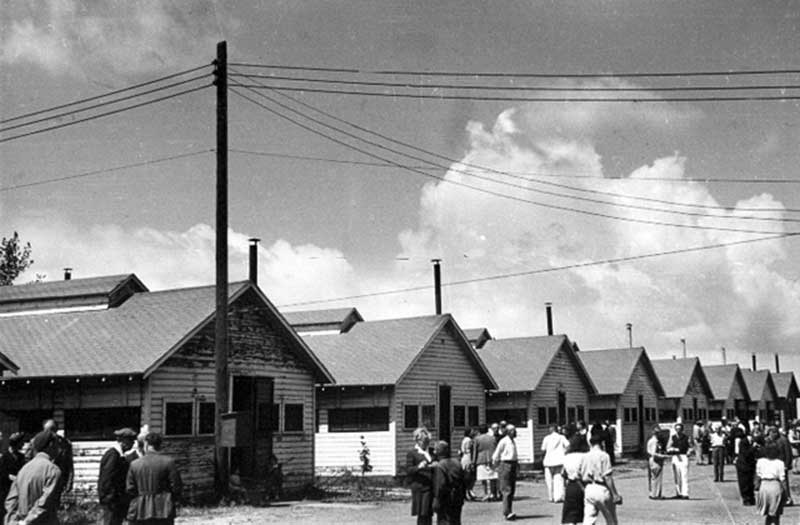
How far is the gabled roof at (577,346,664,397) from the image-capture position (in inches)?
2058

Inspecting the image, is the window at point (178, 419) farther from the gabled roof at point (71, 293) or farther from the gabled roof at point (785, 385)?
the gabled roof at point (785, 385)

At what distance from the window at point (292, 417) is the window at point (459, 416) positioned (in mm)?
9502

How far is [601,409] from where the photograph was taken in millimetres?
52406

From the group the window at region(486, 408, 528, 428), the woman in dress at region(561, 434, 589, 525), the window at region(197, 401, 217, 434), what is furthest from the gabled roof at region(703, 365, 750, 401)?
the woman in dress at region(561, 434, 589, 525)

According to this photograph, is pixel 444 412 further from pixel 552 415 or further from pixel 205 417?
pixel 205 417

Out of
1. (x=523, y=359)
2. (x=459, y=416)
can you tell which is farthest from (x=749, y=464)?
(x=523, y=359)

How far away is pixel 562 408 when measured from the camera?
45.5 meters

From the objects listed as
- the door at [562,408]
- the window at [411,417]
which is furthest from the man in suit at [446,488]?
the door at [562,408]

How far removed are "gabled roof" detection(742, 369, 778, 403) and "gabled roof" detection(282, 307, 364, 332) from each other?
54.5 metres

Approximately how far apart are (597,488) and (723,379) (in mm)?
67243

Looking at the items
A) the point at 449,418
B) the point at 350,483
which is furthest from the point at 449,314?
the point at 350,483

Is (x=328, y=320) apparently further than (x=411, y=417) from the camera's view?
Yes

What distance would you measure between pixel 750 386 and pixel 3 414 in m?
76.0

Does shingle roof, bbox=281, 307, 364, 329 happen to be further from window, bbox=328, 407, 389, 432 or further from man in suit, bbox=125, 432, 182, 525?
man in suit, bbox=125, 432, 182, 525
